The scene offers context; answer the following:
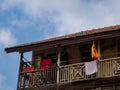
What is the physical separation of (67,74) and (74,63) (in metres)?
2.01

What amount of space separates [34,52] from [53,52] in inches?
53.8

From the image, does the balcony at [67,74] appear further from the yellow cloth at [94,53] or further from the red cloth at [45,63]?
the red cloth at [45,63]

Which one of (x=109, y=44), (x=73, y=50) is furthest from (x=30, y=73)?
(x=109, y=44)

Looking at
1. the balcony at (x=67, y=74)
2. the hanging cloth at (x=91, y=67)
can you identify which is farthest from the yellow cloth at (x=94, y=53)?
the balcony at (x=67, y=74)

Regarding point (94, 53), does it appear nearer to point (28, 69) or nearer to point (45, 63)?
point (45, 63)

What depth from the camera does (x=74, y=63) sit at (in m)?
25.3

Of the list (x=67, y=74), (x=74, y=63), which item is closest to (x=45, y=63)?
(x=74, y=63)

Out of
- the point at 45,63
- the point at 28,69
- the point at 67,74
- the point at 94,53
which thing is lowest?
the point at 67,74

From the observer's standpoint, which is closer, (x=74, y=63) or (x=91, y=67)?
(x=91, y=67)

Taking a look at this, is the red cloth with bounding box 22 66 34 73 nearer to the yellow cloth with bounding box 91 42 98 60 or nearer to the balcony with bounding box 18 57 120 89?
the balcony with bounding box 18 57 120 89

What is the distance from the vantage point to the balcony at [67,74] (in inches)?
882

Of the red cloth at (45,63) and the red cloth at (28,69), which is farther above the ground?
the red cloth at (45,63)

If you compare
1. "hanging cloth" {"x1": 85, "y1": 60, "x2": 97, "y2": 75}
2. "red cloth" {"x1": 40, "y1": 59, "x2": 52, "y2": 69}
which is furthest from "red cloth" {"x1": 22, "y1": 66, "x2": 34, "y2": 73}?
"hanging cloth" {"x1": 85, "y1": 60, "x2": 97, "y2": 75}

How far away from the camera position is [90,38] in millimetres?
23109
